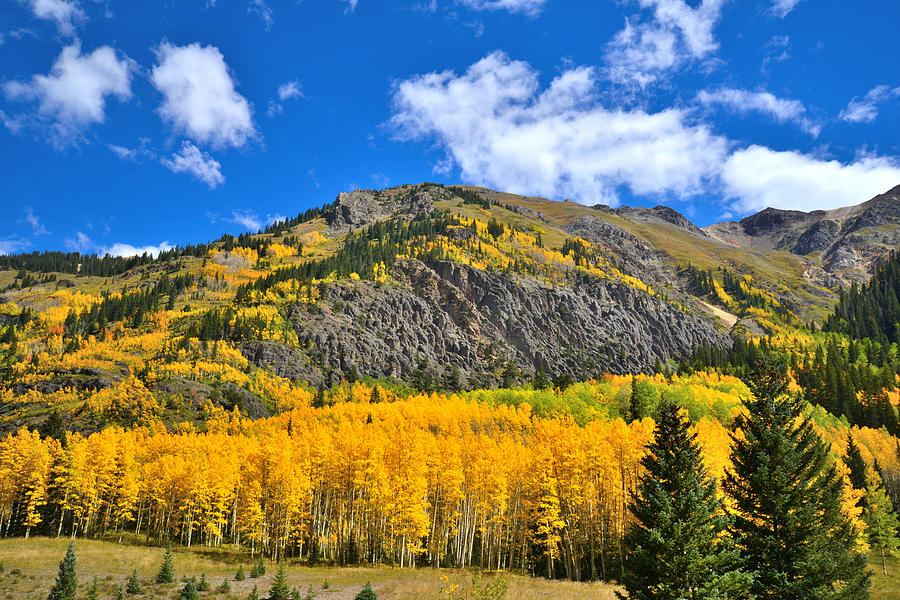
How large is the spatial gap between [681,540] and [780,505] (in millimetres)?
5896

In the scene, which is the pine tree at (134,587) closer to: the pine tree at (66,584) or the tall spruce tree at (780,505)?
the pine tree at (66,584)

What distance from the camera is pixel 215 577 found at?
45.2m

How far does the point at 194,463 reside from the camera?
6469 centimetres

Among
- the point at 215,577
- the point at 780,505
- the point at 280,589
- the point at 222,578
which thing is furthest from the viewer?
the point at 215,577

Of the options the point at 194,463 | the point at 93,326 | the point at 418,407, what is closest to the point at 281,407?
the point at 418,407

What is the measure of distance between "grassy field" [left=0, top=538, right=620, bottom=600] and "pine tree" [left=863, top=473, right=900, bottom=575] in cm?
5376

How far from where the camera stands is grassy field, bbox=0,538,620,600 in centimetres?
3753

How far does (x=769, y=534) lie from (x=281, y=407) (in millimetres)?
137671

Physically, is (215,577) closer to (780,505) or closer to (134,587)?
(134,587)

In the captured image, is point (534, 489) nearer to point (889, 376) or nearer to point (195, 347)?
point (195, 347)

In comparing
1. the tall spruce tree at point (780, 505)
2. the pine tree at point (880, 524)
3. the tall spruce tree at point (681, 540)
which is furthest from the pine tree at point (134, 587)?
the pine tree at point (880, 524)

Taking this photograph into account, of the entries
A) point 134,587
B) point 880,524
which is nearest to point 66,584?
point 134,587

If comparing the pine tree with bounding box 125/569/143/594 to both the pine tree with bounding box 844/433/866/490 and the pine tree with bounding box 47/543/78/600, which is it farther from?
the pine tree with bounding box 844/433/866/490

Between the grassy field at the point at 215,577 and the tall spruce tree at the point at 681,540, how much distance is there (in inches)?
580
